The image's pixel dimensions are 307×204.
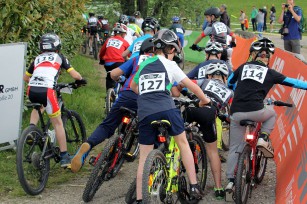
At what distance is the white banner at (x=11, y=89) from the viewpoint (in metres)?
9.19

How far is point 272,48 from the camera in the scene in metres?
7.69

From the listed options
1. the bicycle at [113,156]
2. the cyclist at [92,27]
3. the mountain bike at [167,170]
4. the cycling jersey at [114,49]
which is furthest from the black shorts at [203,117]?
the cyclist at [92,27]

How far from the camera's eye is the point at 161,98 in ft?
21.3

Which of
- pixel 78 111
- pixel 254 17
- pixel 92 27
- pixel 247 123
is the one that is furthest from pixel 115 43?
pixel 254 17

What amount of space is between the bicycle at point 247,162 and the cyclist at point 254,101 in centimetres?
9

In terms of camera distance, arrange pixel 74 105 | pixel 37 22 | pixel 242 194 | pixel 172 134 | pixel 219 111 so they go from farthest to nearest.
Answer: pixel 74 105
pixel 37 22
pixel 219 111
pixel 242 194
pixel 172 134

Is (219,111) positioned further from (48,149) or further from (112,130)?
(48,149)

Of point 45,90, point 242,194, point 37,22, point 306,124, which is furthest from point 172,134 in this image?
point 37,22

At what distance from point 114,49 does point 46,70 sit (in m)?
4.17

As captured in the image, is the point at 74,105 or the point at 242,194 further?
the point at 74,105

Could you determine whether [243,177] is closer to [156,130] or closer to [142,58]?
[156,130]

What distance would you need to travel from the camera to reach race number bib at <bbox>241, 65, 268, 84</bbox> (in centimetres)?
735

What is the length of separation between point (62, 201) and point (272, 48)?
123 inches

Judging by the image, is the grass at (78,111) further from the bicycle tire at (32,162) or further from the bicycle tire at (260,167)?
the bicycle tire at (260,167)
